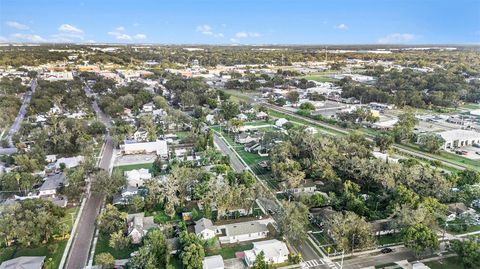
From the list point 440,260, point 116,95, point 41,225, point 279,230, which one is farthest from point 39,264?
point 116,95

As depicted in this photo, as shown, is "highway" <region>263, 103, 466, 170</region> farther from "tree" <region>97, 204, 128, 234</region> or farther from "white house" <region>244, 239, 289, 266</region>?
"tree" <region>97, 204, 128, 234</region>

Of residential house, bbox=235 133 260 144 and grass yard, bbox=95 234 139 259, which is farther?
residential house, bbox=235 133 260 144

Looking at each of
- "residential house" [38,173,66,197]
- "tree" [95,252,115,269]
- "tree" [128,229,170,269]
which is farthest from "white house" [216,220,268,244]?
"residential house" [38,173,66,197]

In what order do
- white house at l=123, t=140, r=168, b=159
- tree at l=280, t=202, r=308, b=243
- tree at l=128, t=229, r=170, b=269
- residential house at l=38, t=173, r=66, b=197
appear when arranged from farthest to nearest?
Result: white house at l=123, t=140, r=168, b=159, residential house at l=38, t=173, r=66, b=197, tree at l=280, t=202, r=308, b=243, tree at l=128, t=229, r=170, b=269

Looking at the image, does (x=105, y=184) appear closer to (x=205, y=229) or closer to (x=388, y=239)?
(x=205, y=229)

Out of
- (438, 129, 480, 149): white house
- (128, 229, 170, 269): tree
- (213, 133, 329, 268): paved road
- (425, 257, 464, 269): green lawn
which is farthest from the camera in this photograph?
(438, 129, 480, 149): white house

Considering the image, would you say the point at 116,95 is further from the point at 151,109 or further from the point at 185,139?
the point at 185,139
